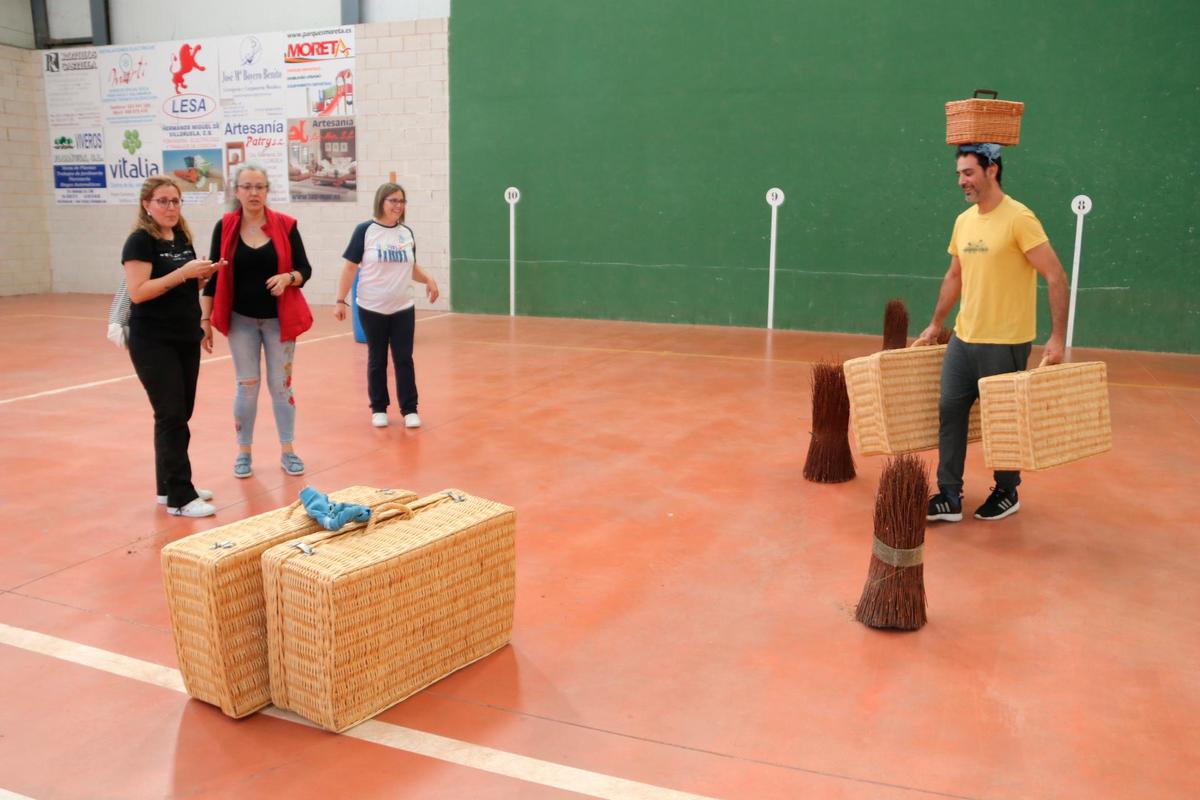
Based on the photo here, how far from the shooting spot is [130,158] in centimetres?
1269

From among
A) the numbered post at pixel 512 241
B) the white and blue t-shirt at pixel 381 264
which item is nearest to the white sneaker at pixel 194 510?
the white and blue t-shirt at pixel 381 264

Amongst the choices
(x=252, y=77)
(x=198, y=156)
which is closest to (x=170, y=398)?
(x=252, y=77)

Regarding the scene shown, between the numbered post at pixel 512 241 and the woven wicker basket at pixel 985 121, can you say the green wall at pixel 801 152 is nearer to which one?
the numbered post at pixel 512 241

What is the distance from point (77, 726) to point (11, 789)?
0.90ft

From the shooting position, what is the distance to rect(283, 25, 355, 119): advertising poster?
11.3 m

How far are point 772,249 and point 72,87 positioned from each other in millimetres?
9360

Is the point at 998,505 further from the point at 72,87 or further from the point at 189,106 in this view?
the point at 72,87

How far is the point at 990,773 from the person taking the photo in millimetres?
2283

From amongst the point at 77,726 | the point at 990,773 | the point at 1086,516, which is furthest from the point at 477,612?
the point at 1086,516

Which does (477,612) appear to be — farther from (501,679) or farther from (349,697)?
(349,697)

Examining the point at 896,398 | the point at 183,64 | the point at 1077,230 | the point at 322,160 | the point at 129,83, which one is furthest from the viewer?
the point at 129,83

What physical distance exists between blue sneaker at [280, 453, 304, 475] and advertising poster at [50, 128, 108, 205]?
9899 millimetres

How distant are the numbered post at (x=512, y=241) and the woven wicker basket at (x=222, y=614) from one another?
8527 millimetres

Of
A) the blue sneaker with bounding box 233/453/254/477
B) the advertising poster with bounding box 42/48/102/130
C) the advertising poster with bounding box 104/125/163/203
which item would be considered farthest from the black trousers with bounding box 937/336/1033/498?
the advertising poster with bounding box 42/48/102/130
